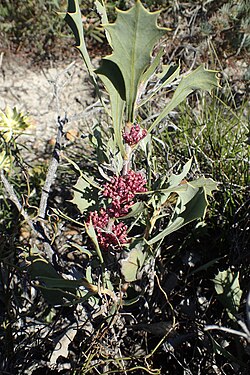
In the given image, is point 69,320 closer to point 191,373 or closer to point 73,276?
point 73,276

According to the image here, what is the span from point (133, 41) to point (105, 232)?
364 millimetres

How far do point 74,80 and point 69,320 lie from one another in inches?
58.8

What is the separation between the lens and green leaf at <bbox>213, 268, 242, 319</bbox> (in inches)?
46.4

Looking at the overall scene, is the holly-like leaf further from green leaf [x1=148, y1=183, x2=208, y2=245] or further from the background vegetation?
the background vegetation

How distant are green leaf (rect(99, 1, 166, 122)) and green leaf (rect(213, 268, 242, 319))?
560 mm

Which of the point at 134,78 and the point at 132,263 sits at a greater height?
the point at 134,78

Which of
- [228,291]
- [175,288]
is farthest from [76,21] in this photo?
[175,288]

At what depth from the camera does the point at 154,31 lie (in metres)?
0.76

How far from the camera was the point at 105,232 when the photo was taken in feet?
3.12

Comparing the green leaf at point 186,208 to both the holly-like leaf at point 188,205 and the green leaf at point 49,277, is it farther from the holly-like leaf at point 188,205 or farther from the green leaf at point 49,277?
the green leaf at point 49,277

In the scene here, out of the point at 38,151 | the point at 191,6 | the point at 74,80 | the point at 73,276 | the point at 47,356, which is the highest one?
the point at 191,6

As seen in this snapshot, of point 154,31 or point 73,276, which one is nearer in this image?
point 154,31

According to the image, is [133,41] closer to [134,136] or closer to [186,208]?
[134,136]

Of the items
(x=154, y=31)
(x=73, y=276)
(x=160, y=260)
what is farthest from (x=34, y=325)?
(x=154, y=31)
